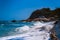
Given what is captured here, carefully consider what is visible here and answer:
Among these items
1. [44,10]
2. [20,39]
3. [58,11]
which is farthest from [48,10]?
[20,39]

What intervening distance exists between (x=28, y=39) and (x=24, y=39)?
23cm

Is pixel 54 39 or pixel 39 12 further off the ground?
pixel 39 12

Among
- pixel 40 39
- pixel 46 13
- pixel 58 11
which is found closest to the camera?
pixel 40 39

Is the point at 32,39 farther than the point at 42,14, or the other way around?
the point at 42,14

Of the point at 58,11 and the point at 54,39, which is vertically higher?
the point at 58,11

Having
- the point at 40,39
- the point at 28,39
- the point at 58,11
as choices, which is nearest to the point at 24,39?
the point at 28,39

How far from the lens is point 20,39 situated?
35.3ft

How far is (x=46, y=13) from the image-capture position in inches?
3573

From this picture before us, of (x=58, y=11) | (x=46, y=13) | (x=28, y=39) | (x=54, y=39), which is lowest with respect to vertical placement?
(x=54, y=39)

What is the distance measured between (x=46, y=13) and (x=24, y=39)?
3177 inches

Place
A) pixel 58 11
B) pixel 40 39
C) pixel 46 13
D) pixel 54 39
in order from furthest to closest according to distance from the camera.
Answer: pixel 46 13
pixel 58 11
pixel 40 39
pixel 54 39

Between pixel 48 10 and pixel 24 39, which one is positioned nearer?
pixel 24 39

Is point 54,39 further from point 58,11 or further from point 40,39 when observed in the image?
point 58,11

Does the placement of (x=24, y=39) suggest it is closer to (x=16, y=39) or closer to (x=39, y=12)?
(x=16, y=39)
